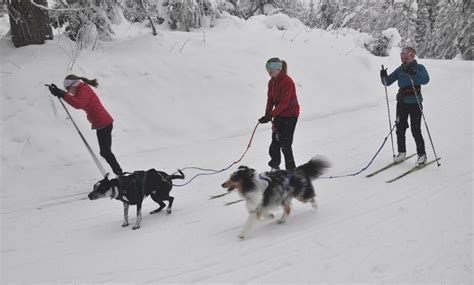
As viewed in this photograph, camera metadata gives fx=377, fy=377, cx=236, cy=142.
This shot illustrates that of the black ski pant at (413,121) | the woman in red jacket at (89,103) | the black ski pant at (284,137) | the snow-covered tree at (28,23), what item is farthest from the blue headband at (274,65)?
the snow-covered tree at (28,23)

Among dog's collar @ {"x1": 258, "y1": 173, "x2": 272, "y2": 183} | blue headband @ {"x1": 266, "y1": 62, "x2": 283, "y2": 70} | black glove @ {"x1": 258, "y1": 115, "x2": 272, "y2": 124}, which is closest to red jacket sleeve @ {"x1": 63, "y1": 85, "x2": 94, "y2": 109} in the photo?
black glove @ {"x1": 258, "y1": 115, "x2": 272, "y2": 124}

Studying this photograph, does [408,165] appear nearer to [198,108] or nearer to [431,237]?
[431,237]

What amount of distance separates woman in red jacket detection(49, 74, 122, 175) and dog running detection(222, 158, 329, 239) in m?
2.82

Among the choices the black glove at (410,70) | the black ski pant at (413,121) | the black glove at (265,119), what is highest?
the black glove at (410,70)

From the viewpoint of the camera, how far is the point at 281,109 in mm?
6008

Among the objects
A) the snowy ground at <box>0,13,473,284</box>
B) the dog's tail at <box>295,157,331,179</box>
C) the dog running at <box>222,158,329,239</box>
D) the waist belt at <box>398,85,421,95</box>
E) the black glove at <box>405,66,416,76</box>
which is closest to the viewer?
the snowy ground at <box>0,13,473,284</box>

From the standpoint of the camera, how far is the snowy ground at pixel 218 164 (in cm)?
409

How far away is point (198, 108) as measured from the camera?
33.9 ft

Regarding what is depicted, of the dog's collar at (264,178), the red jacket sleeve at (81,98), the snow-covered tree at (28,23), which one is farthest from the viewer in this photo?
the snow-covered tree at (28,23)

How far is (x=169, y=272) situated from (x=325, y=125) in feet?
24.4

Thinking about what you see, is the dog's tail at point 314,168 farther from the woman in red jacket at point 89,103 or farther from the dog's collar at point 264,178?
the woman in red jacket at point 89,103

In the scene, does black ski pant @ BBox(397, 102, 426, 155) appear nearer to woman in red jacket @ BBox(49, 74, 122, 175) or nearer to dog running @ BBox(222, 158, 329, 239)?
dog running @ BBox(222, 158, 329, 239)

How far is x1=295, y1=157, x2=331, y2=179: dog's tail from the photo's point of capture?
16.9 feet

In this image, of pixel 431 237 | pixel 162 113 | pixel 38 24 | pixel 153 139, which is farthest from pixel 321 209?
pixel 38 24
